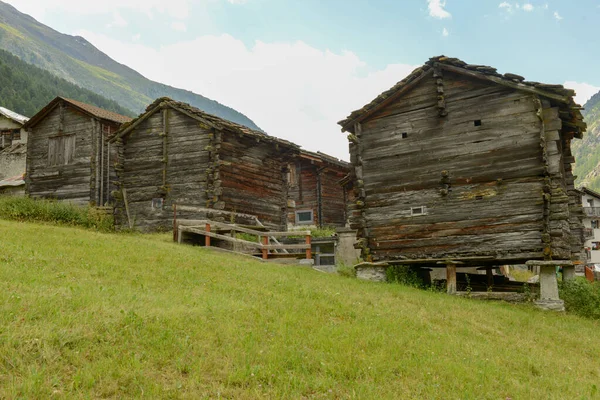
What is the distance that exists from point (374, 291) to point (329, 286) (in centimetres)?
132

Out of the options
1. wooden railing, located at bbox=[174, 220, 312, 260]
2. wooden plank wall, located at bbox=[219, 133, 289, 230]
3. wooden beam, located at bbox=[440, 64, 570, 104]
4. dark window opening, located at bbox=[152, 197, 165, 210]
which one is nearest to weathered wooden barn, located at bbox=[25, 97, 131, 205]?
dark window opening, located at bbox=[152, 197, 165, 210]

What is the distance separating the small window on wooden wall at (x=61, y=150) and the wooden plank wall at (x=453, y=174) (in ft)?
67.4

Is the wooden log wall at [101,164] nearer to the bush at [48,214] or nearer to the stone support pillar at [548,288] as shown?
the bush at [48,214]

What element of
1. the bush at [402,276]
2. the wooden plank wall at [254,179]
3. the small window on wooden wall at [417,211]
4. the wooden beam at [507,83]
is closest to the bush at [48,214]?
the wooden plank wall at [254,179]

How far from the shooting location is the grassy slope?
5621 millimetres

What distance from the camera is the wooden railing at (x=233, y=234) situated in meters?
18.1

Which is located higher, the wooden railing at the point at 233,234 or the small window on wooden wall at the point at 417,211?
the small window on wooden wall at the point at 417,211

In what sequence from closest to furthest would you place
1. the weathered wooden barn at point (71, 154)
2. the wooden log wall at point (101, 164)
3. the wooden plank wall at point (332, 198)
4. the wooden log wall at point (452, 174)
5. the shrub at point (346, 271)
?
the wooden log wall at point (452, 174) < the shrub at point (346, 271) < the wooden log wall at point (101, 164) < the weathered wooden barn at point (71, 154) < the wooden plank wall at point (332, 198)

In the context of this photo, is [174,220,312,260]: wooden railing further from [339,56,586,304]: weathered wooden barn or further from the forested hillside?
the forested hillside

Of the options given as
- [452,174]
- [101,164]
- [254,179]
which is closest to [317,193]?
[254,179]

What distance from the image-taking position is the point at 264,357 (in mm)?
6547

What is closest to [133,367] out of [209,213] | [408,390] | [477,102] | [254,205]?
[408,390]

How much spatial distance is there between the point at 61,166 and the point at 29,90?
5564 centimetres

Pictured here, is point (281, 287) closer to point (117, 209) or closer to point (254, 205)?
point (254, 205)
